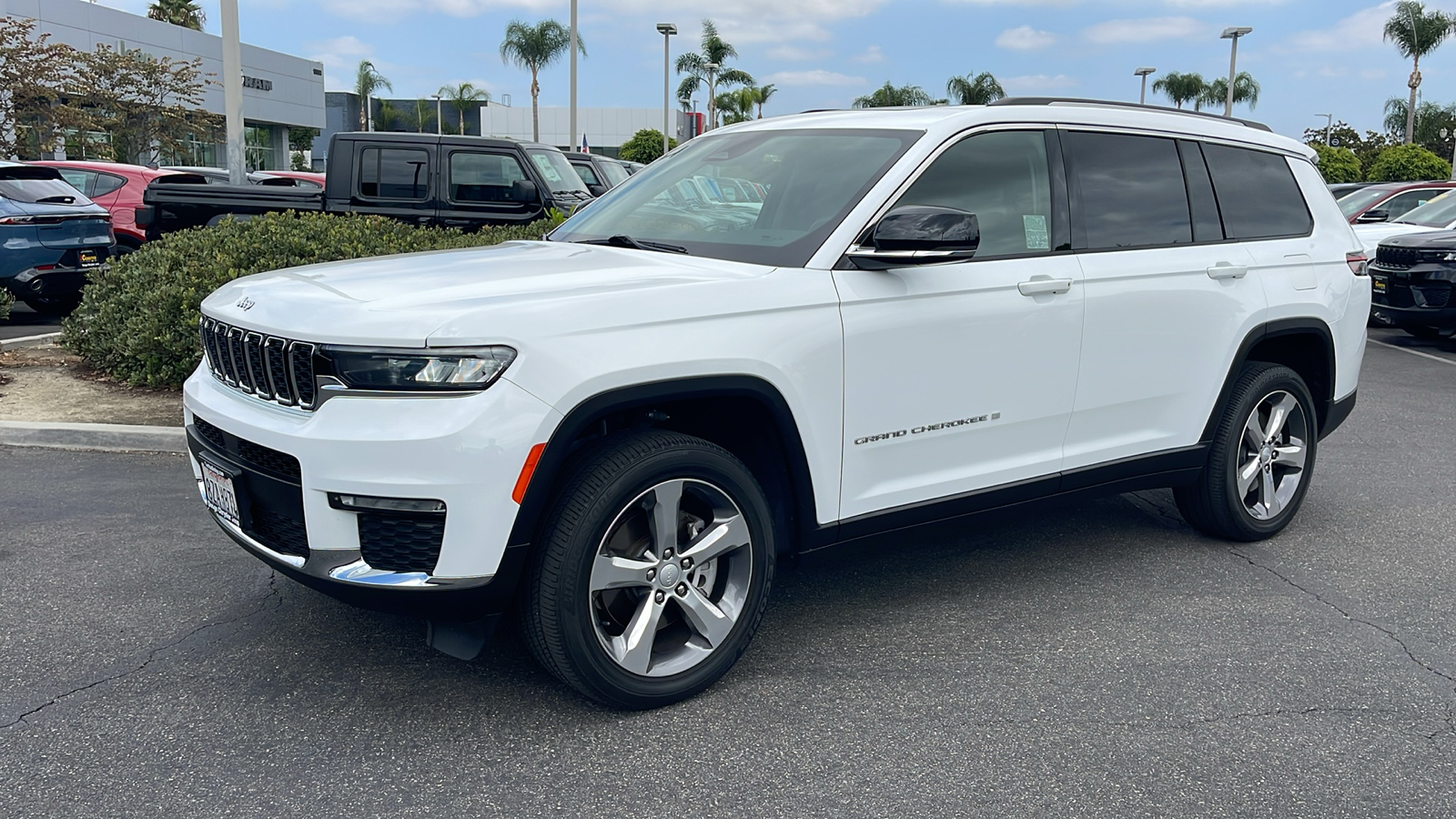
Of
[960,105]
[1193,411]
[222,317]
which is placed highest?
[960,105]

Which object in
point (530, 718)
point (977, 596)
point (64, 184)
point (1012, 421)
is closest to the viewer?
point (530, 718)

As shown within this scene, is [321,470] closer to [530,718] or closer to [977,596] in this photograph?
[530,718]

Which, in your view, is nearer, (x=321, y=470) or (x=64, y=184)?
(x=321, y=470)

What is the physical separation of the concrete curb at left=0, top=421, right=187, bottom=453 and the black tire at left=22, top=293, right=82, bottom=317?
6413 millimetres

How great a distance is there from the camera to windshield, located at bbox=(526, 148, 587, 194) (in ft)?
40.3

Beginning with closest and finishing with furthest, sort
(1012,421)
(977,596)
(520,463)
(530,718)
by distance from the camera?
(520,463) < (530,718) < (1012,421) < (977,596)

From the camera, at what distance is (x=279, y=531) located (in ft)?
11.0

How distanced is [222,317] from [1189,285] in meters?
3.57

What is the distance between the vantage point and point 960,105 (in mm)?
4336

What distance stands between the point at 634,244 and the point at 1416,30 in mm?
59369

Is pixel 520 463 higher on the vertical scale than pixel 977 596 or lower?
higher

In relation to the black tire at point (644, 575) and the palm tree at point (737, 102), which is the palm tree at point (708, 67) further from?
the black tire at point (644, 575)

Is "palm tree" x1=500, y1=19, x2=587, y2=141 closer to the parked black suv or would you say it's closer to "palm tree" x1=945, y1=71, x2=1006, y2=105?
"palm tree" x1=945, y1=71, x2=1006, y2=105

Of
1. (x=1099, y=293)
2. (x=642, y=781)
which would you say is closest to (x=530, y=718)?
(x=642, y=781)
